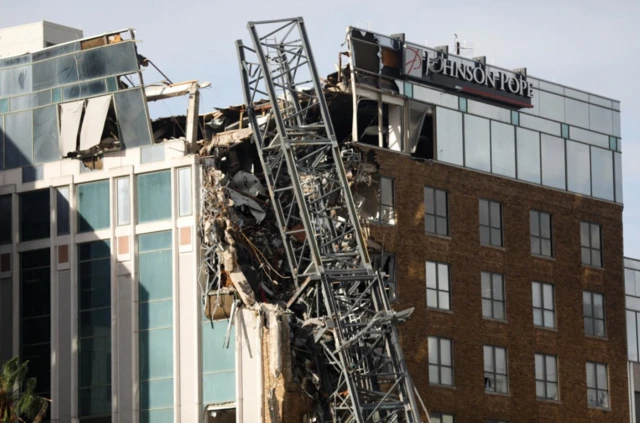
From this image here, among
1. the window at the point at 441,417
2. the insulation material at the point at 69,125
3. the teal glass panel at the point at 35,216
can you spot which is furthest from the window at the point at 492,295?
the teal glass panel at the point at 35,216

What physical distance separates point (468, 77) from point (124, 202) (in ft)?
49.6

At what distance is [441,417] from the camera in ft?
213

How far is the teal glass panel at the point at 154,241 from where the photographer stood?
62125 millimetres

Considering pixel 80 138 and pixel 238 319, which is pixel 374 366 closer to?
pixel 238 319

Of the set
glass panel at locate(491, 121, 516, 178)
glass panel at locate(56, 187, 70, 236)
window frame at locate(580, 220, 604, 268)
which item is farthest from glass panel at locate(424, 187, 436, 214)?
glass panel at locate(56, 187, 70, 236)

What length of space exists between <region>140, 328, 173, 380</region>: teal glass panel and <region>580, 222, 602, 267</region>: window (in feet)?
64.2

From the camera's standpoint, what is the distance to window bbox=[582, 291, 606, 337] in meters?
71.9

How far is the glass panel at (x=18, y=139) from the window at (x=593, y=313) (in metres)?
23.2

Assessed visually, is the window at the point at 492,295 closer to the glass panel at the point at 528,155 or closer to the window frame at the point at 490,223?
the window frame at the point at 490,223

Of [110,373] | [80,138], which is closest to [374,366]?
[110,373]

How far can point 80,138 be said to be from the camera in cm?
6444

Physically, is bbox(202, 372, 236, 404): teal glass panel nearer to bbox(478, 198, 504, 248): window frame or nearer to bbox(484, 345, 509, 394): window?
bbox(484, 345, 509, 394): window

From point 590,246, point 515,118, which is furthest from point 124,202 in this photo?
point 590,246

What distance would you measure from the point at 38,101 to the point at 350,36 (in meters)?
11.9
